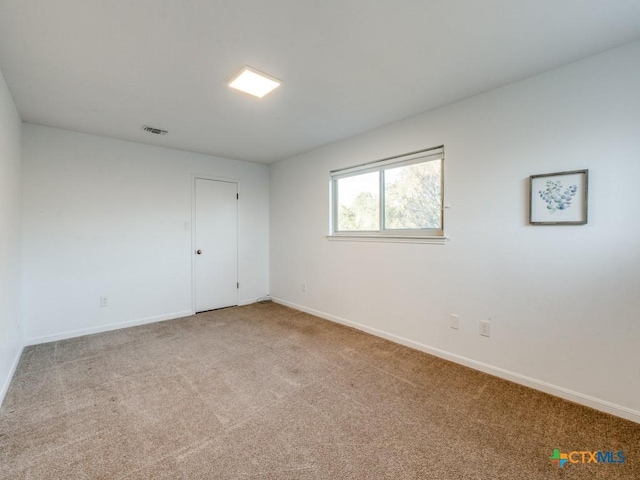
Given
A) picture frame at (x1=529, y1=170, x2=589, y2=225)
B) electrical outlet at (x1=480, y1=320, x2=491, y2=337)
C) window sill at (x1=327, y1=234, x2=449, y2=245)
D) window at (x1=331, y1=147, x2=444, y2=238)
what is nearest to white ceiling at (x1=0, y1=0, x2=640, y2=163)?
window at (x1=331, y1=147, x2=444, y2=238)

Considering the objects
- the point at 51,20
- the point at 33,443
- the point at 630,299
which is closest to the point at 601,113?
the point at 630,299

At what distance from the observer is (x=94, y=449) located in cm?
161

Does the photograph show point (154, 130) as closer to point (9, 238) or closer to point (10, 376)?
point (9, 238)

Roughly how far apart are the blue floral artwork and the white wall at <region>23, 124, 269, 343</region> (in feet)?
13.5

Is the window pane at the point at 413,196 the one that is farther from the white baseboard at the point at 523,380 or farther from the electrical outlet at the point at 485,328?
the white baseboard at the point at 523,380

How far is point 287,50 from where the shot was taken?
6.23 feet

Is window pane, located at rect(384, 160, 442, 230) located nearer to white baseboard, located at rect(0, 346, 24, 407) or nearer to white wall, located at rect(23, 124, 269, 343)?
white wall, located at rect(23, 124, 269, 343)

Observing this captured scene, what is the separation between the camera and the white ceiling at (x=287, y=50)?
61.4 inches

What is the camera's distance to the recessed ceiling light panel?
214cm

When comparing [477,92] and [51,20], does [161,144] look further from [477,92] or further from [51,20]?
[477,92]

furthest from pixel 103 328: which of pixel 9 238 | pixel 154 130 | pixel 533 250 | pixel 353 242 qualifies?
pixel 533 250

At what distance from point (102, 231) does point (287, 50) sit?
3196 millimetres

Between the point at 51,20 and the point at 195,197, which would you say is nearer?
the point at 51,20

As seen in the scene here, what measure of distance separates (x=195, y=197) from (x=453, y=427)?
411cm
